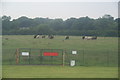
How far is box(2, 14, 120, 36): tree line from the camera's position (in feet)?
84.0

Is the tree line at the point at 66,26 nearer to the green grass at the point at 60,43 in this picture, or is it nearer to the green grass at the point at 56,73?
the green grass at the point at 60,43

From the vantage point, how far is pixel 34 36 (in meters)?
29.6

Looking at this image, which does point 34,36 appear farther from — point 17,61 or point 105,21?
point 17,61

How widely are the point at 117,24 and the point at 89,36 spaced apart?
5.38 m

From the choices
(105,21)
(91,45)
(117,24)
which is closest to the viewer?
(117,24)

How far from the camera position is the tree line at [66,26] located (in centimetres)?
2561

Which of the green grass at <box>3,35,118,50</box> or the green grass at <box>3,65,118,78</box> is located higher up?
the green grass at <box>3,35,118,50</box>

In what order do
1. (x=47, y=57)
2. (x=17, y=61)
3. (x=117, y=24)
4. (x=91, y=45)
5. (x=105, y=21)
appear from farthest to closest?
(x=91, y=45) → (x=105, y=21) → (x=117, y=24) → (x=47, y=57) → (x=17, y=61)

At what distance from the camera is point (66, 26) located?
27.2 metres

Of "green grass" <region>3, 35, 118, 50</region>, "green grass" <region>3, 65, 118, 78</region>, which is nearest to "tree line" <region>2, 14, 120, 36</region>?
"green grass" <region>3, 35, 118, 50</region>

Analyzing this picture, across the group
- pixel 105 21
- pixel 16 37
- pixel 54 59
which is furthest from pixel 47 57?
pixel 105 21

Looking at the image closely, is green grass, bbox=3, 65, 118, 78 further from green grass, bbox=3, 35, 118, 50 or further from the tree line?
the tree line

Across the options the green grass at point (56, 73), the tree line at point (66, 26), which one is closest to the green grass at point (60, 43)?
the tree line at point (66, 26)

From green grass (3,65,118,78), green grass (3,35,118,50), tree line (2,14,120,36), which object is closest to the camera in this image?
green grass (3,65,118,78)
